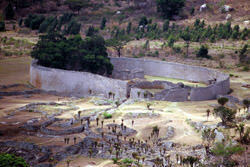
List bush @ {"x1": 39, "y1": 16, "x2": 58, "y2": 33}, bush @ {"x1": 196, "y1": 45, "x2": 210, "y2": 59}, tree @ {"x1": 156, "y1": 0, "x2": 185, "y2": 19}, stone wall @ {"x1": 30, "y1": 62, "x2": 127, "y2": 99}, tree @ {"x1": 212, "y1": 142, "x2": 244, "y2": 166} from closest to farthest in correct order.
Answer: tree @ {"x1": 212, "y1": 142, "x2": 244, "y2": 166}
stone wall @ {"x1": 30, "y1": 62, "x2": 127, "y2": 99}
bush @ {"x1": 196, "y1": 45, "x2": 210, "y2": 59}
bush @ {"x1": 39, "y1": 16, "x2": 58, "y2": 33}
tree @ {"x1": 156, "y1": 0, "x2": 185, "y2": 19}

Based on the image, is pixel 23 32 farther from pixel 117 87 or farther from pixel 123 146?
pixel 123 146

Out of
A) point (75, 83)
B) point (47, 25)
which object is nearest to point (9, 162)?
point (75, 83)

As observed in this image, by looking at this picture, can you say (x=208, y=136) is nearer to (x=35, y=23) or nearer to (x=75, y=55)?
(x=75, y=55)

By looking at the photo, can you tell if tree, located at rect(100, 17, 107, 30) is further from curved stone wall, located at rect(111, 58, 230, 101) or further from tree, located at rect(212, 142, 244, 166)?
tree, located at rect(212, 142, 244, 166)

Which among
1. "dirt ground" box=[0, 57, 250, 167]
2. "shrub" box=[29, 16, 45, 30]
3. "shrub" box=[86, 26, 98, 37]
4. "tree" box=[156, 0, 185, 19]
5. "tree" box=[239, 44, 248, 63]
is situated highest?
"tree" box=[156, 0, 185, 19]

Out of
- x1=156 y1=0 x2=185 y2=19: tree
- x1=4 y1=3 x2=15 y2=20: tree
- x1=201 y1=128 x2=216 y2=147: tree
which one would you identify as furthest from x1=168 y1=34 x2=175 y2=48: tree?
x1=4 y1=3 x2=15 y2=20: tree

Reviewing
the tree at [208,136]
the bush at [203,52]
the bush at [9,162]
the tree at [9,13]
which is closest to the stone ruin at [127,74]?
the bush at [203,52]

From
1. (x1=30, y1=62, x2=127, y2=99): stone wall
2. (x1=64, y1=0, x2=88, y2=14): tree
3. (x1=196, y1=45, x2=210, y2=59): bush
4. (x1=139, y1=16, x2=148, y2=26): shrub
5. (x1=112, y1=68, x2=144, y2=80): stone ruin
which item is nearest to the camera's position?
(x1=30, y1=62, x2=127, y2=99): stone wall

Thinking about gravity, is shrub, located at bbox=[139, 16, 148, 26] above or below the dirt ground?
above

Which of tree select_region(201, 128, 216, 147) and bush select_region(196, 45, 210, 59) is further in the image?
bush select_region(196, 45, 210, 59)
